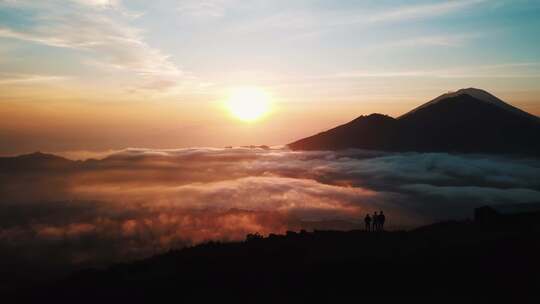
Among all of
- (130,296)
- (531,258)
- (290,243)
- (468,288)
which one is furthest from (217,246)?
(531,258)

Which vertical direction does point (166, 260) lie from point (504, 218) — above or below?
below

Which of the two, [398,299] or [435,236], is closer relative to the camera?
[398,299]

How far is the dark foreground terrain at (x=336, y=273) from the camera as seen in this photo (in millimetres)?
23312

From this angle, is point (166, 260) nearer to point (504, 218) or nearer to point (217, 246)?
point (217, 246)

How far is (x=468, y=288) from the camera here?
2269 cm

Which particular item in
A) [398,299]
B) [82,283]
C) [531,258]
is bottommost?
[82,283]

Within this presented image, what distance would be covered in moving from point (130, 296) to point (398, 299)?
1567cm

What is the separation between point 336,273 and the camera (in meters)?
25.8

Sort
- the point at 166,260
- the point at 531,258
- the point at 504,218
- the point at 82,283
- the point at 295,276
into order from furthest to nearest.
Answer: the point at 504,218
the point at 166,260
the point at 82,283
the point at 295,276
the point at 531,258

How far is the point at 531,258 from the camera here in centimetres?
2444

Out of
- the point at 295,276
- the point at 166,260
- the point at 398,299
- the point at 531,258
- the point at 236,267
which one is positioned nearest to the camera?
the point at 398,299

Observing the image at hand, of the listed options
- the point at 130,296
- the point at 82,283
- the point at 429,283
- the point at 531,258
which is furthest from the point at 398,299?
the point at 82,283

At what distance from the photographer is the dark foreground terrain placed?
76.5ft

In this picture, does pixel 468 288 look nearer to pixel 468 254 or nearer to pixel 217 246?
pixel 468 254
